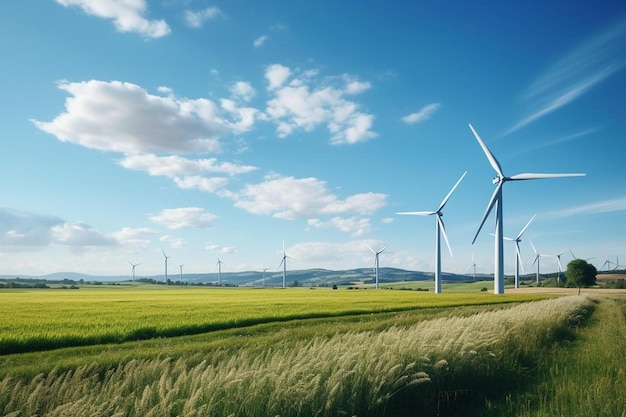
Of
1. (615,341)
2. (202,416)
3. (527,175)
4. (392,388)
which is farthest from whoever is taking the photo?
(527,175)

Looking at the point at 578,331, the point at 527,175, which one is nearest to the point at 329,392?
the point at 578,331

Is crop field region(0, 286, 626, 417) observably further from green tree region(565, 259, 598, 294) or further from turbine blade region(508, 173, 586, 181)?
green tree region(565, 259, 598, 294)

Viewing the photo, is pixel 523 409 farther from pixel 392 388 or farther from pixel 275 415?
pixel 275 415

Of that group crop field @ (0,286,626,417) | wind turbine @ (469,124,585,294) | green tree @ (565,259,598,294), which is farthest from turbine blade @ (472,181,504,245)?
green tree @ (565,259,598,294)

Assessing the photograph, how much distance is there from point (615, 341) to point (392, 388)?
43.3 feet

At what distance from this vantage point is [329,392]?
7.33 m

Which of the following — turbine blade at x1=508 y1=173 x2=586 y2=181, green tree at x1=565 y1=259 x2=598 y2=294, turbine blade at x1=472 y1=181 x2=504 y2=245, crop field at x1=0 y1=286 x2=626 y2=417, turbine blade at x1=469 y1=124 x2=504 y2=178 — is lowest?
green tree at x1=565 y1=259 x2=598 y2=294

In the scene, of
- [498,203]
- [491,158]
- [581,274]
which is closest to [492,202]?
[498,203]

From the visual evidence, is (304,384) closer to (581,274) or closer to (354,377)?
(354,377)

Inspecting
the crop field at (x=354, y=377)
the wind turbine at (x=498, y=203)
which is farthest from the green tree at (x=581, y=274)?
the crop field at (x=354, y=377)

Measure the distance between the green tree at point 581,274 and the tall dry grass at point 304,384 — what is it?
13961 centimetres

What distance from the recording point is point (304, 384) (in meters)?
7.31

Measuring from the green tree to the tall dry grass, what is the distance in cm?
13961

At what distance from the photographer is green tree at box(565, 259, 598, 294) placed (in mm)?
129500
